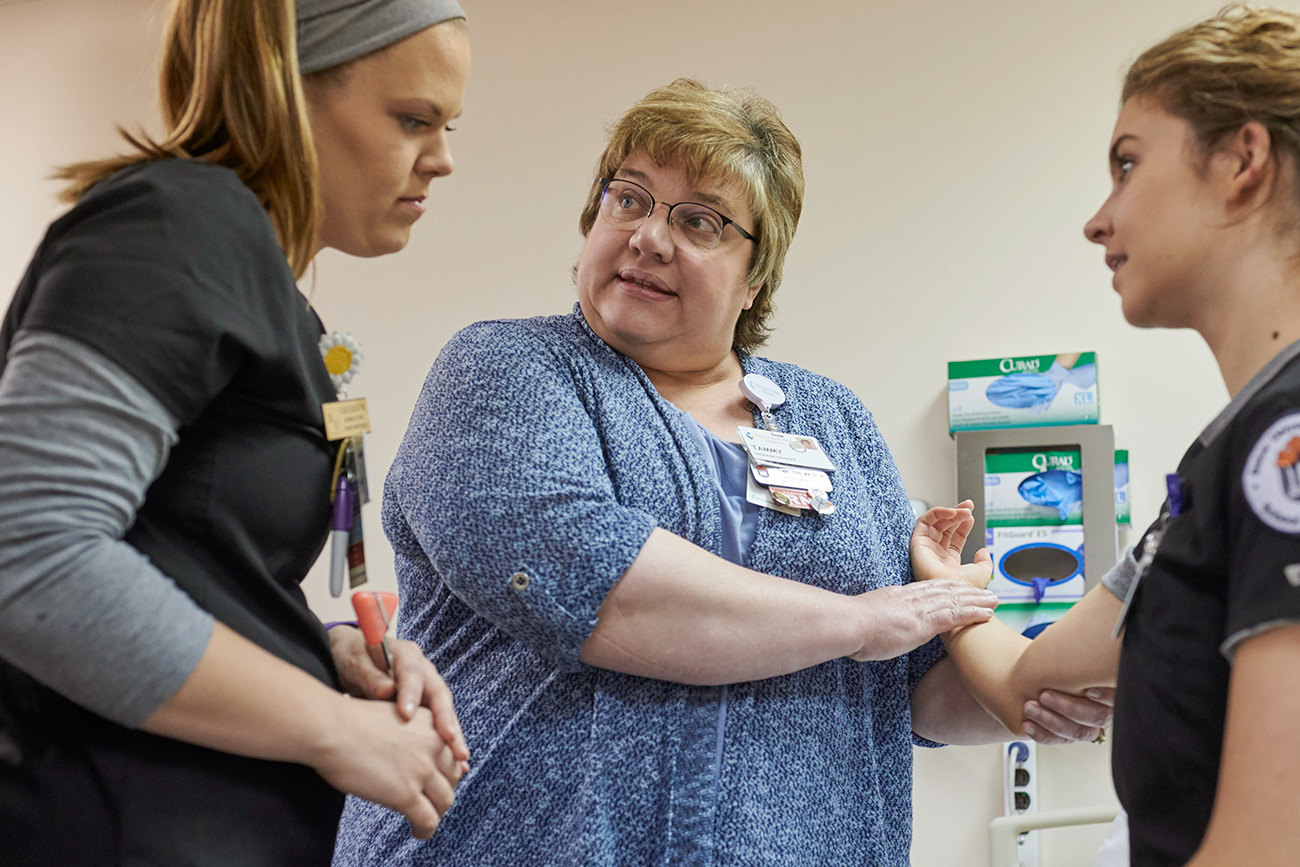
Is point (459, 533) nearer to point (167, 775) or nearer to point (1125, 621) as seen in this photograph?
point (167, 775)

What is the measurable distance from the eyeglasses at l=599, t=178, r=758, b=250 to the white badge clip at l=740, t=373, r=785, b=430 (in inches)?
9.1

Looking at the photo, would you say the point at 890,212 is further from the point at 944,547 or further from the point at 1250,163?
the point at 1250,163

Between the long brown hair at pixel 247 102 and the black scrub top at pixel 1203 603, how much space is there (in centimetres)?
85

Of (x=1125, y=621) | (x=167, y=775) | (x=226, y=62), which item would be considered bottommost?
(x=1125, y=621)

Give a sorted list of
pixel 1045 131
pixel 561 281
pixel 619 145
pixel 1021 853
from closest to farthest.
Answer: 1. pixel 619 145
2. pixel 1021 853
3. pixel 1045 131
4. pixel 561 281

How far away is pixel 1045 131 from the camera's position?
9.48 ft

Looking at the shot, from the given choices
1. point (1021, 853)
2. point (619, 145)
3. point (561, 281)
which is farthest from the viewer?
point (561, 281)

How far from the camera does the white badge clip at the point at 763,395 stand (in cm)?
161

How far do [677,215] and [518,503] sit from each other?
63 centimetres

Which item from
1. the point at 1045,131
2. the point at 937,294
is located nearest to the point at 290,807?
the point at 937,294

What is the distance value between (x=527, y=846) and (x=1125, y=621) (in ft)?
2.46

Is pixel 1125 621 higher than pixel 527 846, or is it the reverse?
Answer: pixel 1125 621

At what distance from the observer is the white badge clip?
1.61 meters

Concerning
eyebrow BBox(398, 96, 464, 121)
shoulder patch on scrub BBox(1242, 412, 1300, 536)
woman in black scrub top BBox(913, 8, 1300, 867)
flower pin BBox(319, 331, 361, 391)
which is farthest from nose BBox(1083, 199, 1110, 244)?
flower pin BBox(319, 331, 361, 391)
